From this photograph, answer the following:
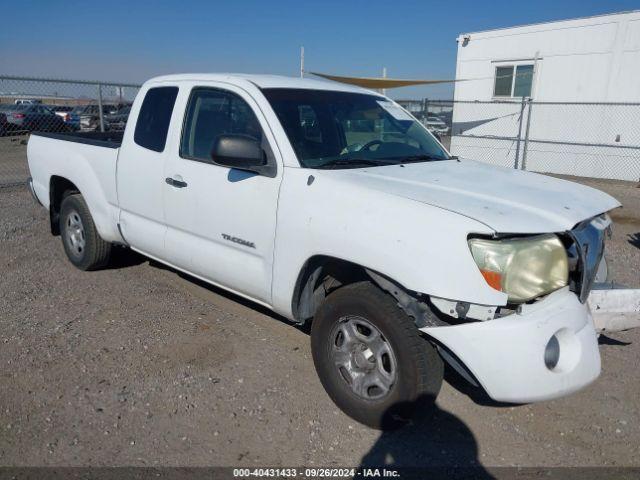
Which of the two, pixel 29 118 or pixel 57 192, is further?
pixel 29 118

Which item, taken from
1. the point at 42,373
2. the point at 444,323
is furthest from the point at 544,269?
the point at 42,373

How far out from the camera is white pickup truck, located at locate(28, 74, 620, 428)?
2479 millimetres

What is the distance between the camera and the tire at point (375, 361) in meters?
2.70

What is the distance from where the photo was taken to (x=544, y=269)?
101 inches

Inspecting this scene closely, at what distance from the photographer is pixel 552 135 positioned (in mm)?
14000

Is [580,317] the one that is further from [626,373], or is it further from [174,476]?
[174,476]

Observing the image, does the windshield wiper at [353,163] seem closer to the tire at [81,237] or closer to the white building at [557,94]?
the tire at [81,237]

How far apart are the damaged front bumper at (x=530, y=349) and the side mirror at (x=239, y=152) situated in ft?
4.80

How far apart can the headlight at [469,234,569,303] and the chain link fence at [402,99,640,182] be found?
32.3ft

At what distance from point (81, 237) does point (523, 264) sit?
14.5 ft

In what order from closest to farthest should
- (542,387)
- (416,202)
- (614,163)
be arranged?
(542,387) < (416,202) < (614,163)

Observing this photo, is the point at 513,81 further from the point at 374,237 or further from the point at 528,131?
the point at 374,237

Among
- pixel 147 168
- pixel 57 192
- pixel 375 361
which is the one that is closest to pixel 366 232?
pixel 375 361

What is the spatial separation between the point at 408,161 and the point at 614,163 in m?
11.6
